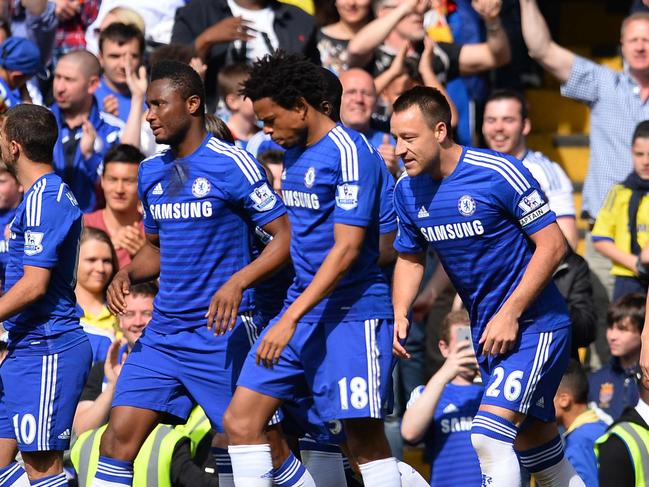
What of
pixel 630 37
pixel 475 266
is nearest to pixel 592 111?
pixel 630 37

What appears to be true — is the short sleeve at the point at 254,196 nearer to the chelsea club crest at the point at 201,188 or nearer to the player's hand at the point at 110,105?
the chelsea club crest at the point at 201,188

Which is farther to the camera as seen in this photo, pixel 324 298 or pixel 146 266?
pixel 146 266

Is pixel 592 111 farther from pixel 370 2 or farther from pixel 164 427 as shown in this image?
pixel 164 427

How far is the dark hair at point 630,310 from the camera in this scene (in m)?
9.18

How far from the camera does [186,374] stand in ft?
23.7

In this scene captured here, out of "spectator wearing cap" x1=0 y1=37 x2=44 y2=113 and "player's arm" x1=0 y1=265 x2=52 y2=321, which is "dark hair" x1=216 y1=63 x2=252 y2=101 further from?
"player's arm" x1=0 y1=265 x2=52 y2=321

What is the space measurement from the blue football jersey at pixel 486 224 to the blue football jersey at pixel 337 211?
0.86 feet

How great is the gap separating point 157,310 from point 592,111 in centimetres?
460

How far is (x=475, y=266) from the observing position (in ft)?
23.4

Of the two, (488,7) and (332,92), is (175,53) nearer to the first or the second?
(488,7)

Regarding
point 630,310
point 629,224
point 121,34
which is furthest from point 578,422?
point 121,34

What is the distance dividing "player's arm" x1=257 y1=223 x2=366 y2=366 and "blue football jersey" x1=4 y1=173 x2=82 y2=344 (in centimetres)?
128

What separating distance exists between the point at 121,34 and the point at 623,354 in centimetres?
440

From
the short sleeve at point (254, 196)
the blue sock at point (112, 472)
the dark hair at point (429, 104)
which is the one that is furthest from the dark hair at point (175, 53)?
the blue sock at point (112, 472)
